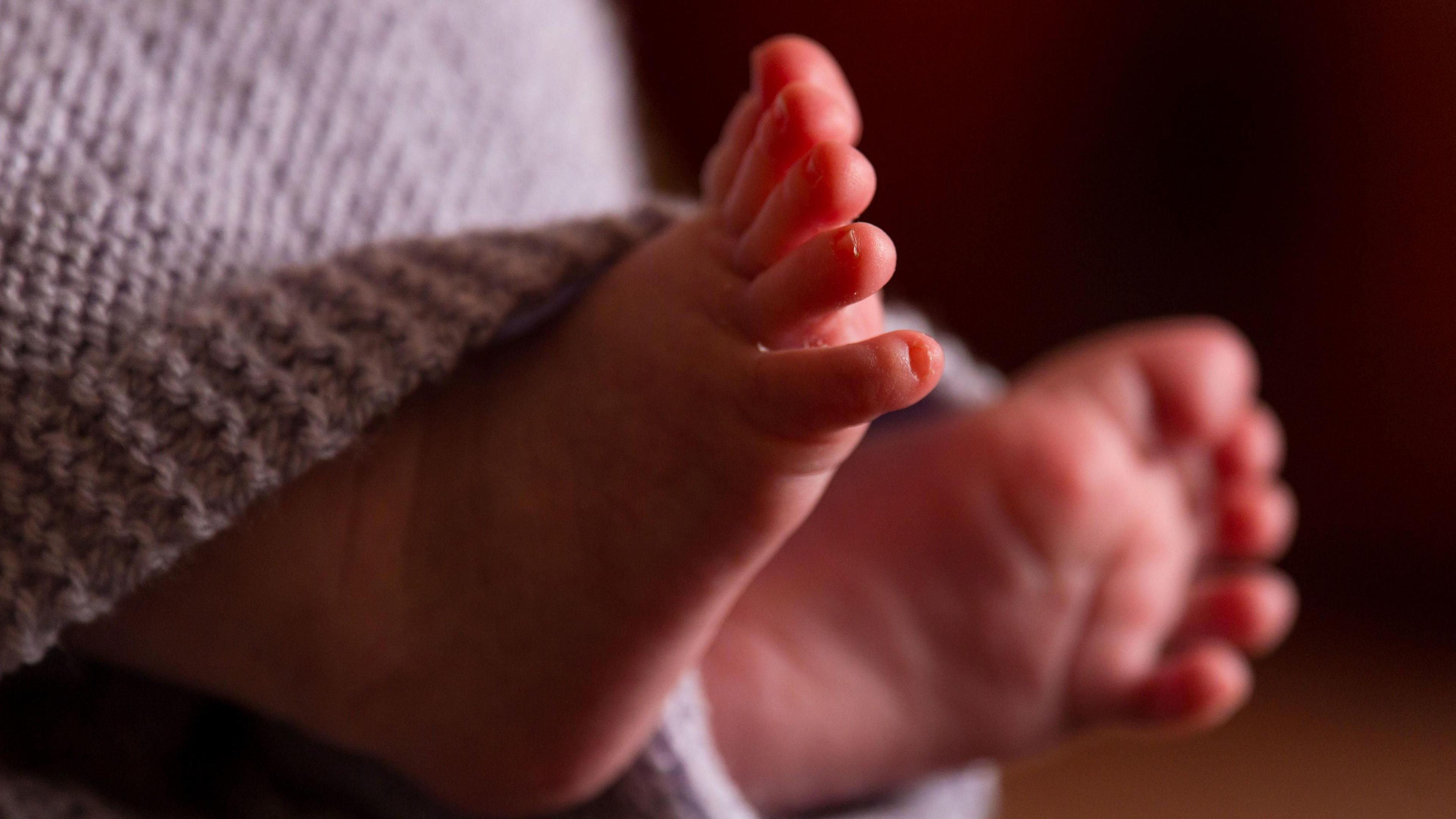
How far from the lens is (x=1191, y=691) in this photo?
62 centimetres

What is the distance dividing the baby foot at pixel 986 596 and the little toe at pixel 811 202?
26 cm

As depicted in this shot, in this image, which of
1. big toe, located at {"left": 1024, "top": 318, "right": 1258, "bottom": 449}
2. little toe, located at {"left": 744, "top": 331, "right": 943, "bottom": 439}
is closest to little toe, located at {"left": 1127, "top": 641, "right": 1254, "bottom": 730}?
big toe, located at {"left": 1024, "top": 318, "right": 1258, "bottom": 449}

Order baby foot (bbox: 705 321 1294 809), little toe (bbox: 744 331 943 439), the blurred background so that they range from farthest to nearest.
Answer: the blurred background → baby foot (bbox: 705 321 1294 809) → little toe (bbox: 744 331 943 439)

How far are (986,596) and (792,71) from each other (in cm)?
30

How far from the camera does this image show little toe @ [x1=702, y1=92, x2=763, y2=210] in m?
0.42

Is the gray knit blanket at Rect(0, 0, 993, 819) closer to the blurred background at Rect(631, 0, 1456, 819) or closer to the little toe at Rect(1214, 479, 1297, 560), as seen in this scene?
the little toe at Rect(1214, 479, 1297, 560)

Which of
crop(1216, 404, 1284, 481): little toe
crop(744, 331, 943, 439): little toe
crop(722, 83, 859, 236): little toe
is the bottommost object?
crop(1216, 404, 1284, 481): little toe

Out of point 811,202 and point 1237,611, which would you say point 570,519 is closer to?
point 811,202

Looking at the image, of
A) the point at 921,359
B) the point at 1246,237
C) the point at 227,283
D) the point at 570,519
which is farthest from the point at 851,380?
the point at 1246,237

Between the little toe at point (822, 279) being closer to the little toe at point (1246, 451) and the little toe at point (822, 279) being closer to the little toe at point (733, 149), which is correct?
the little toe at point (733, 149)

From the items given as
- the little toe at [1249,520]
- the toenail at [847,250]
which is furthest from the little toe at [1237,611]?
the toenail at [847,250]

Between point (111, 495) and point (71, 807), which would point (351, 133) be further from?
point (71, 807)

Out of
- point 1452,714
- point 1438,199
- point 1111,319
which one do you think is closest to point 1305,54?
point 1438,199

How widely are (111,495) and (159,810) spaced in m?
0.19
